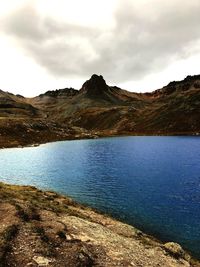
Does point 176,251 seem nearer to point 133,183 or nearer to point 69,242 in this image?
point 69,242

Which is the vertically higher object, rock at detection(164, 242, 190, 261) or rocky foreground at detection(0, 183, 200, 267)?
Result: rocky foreground at detection(0, 183, 200, 267)

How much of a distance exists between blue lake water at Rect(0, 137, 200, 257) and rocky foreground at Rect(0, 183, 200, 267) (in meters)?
5.49

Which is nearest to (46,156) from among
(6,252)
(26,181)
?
(26,181)

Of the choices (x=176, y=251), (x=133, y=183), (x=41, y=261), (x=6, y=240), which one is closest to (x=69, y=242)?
(x=41, y=261)

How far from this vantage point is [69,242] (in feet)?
119

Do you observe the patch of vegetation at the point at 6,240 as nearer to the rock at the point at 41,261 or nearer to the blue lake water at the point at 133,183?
the rock at the point at 41,261

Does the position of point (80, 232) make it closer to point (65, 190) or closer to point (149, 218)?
point (149, 218)

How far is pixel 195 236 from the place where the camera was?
45969 millimetres

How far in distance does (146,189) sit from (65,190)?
59.9ft

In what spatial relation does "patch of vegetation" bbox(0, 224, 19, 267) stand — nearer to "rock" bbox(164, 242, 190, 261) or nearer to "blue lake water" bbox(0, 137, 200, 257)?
"rock" bbox(164, 242, 190, 261)

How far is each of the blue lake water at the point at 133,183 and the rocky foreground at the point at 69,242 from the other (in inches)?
216

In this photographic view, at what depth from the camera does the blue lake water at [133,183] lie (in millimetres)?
52094

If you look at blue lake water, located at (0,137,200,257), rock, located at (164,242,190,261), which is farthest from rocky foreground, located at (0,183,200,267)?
blue lake water, located at (0,137,200,257)

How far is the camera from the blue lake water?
52094 millimetres
